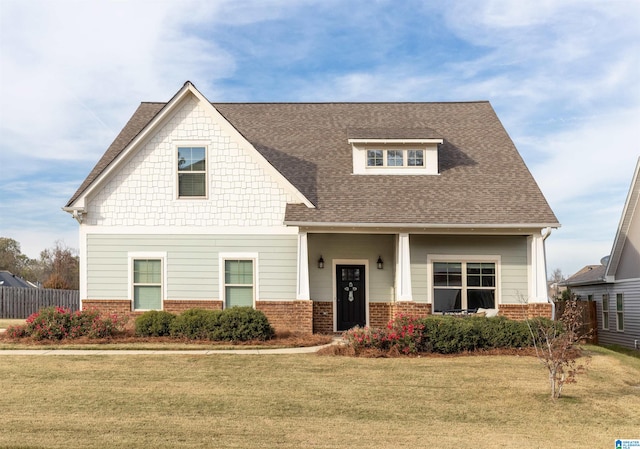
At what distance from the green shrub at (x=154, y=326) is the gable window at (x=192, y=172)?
165 inches

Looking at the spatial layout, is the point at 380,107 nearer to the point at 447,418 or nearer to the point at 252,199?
the point at 252,199

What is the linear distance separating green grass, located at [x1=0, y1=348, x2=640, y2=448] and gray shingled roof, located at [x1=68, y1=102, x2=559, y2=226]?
591cm

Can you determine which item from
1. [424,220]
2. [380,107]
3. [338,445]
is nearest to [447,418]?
[338,445]

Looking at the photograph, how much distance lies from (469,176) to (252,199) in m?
7.17

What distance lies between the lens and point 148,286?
834 inches

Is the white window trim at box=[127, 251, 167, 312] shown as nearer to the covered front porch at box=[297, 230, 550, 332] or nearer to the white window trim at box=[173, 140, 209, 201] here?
the white window trim at box=[173, 140, 209, 201]

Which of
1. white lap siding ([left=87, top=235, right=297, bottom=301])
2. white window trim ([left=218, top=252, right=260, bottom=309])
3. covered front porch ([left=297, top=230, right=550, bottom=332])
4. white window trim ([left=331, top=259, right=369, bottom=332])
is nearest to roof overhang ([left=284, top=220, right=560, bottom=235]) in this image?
covered front porch ([left=297, top=230, right=550, bottom=332])

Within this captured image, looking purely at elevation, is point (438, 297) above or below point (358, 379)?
above

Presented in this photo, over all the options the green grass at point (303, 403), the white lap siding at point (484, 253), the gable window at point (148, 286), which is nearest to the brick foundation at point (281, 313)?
the gable window at point (148, 286)

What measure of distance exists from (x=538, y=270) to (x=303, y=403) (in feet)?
37.2

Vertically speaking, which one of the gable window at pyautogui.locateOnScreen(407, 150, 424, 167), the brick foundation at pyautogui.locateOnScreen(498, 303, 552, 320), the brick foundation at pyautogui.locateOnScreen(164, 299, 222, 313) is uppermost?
the gable window at pyautogui.locateOnScreen(407, 150, 424, 167)

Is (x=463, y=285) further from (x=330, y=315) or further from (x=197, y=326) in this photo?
(x=197, y=326)

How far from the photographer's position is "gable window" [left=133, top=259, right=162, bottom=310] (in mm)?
21156

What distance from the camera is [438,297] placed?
70.1 feet
